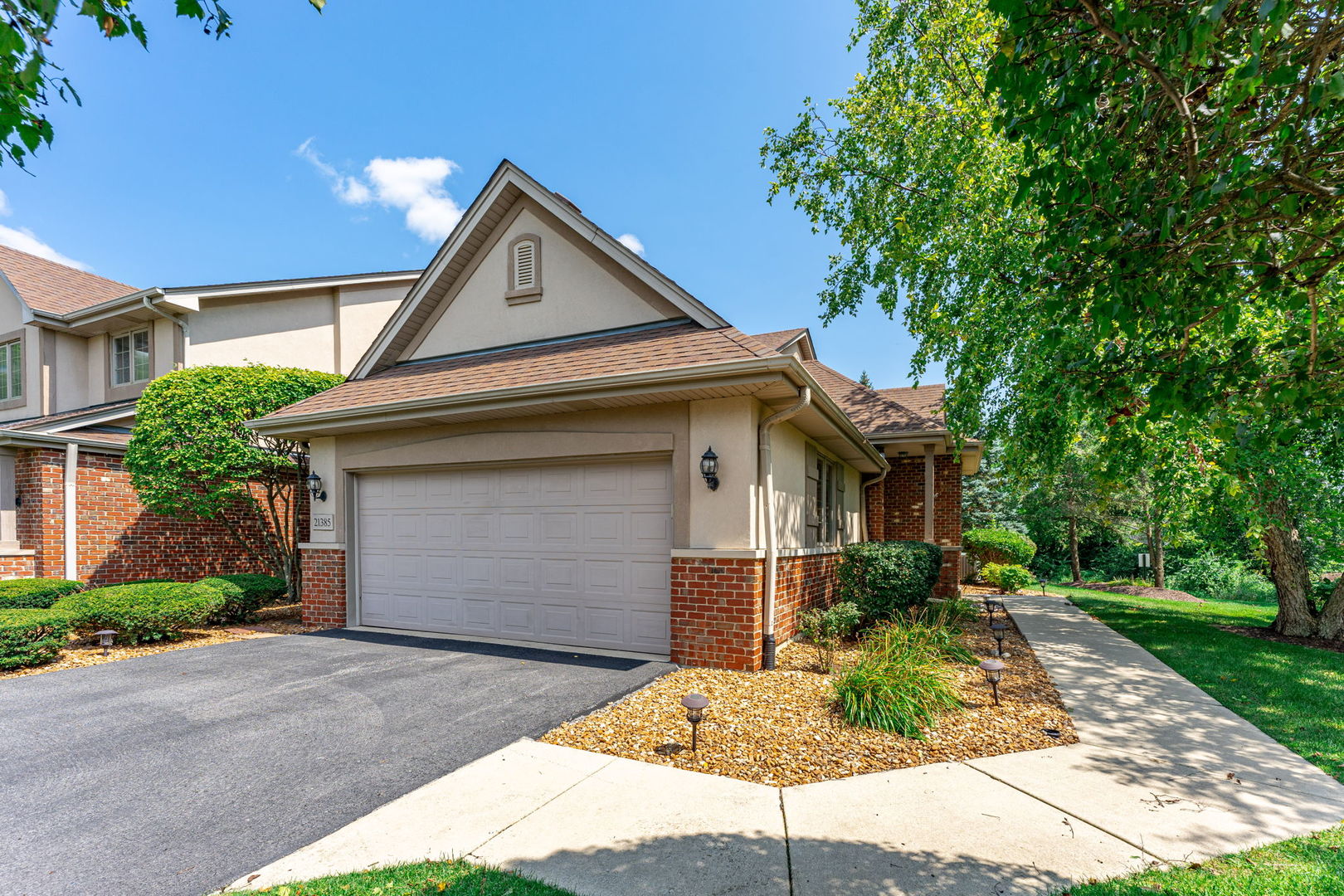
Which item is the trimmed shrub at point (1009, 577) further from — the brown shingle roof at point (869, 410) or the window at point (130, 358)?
the window at point (130, 358)

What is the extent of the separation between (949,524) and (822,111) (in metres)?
9.00

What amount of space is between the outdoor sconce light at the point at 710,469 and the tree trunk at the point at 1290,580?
9270 mm

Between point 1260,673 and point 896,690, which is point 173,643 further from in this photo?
point 1260,673

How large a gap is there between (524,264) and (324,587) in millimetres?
5821

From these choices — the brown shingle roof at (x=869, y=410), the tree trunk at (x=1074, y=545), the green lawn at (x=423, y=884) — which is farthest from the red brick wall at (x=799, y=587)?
the tree trunk at (x=1074, y=545)

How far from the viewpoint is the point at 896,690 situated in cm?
544

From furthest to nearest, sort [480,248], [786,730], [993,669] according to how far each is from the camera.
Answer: [480,248]
[993,669]
[786,730]

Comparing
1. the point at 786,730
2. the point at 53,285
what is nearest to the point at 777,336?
the point at 786,730

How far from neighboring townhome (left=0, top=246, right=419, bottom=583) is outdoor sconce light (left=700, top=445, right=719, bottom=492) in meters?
11.3

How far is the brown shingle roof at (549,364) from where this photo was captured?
7.14 metres

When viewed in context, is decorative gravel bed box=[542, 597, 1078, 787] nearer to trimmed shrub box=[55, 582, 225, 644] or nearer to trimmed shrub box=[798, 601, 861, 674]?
trimmed shrub box=[798, 601, 861, 674]

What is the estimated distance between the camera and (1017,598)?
14680mm

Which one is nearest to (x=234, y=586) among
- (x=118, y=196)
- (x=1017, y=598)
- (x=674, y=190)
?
(x=118, y=196)

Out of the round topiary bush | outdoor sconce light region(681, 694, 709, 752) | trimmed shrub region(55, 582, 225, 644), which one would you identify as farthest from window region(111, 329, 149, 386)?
the round topiary bush
